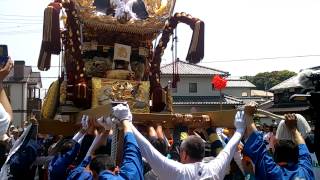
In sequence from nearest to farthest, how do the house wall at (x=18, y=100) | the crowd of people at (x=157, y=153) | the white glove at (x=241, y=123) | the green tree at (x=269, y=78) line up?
the crowd of people at (x=157, y=153)
the white glove at (x=241, y=123)
the house wall at (x=18, y=100)
the green tree at (x=269, y=78)

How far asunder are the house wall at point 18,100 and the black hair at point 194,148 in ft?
105

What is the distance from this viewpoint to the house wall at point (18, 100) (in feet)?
110

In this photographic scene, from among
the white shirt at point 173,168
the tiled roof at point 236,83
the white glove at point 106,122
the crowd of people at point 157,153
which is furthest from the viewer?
the tiled roof at point 236,83

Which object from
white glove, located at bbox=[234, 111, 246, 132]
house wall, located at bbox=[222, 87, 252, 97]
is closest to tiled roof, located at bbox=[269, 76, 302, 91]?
white glove, located at bbox=[234, 111, 246, 132]

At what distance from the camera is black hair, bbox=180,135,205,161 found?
122 inches

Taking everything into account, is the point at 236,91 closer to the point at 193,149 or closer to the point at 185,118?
the point at 185,118

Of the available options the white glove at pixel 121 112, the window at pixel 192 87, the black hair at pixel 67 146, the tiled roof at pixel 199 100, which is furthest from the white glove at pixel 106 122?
the window at pixel 192 87

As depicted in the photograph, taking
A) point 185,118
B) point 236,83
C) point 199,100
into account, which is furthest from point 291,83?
point 236,83

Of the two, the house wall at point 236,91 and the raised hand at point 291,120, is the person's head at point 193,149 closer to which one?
the raised hand at point 291,120

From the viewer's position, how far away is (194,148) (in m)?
3.10

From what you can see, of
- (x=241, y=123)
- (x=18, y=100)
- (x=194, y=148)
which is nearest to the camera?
(x=194, y=148)

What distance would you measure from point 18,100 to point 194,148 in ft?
109

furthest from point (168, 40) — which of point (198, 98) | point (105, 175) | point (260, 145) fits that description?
point (198, 98)

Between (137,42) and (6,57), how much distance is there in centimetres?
507
